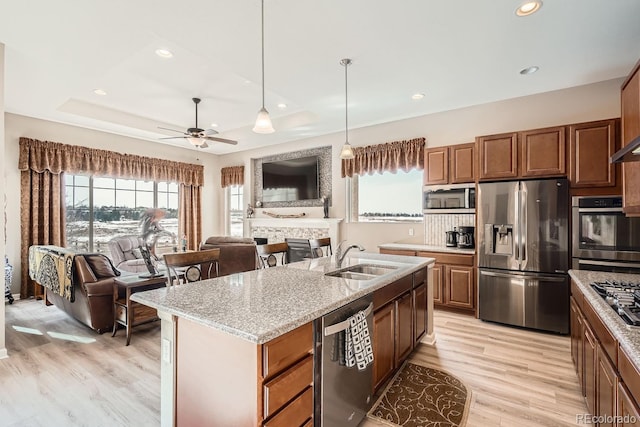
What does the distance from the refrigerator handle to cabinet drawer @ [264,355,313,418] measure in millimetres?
3183

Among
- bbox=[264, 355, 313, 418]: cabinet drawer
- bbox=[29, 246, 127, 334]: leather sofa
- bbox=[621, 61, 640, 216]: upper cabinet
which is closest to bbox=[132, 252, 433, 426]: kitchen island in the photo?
bbox=[264, 355, 313, 418]: cabinet drawer

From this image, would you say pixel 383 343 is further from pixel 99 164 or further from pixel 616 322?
pixel 99 164

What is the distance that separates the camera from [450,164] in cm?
443

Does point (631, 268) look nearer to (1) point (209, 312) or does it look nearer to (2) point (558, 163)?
(2) point (558, 163)

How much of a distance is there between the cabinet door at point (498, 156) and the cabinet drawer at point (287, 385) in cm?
349

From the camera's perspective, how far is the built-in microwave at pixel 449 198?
4.36 metres

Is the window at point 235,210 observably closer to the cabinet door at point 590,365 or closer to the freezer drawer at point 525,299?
the freezer drawer at point 525,299

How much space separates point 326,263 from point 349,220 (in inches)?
115

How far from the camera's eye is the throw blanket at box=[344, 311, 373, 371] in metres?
1.71

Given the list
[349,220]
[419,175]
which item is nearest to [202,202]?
[349,220]

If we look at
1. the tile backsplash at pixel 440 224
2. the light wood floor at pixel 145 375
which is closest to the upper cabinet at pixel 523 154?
the tile backsplash at pixel 440 224

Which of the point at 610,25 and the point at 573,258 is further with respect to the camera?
the point at 573,258

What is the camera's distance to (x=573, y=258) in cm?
339

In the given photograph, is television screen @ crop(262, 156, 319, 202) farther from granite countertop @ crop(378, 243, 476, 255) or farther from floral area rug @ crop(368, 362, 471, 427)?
floral area rug @ crop(368, 362, 471, 427)
